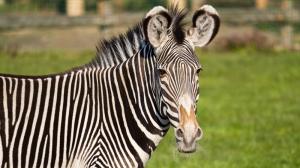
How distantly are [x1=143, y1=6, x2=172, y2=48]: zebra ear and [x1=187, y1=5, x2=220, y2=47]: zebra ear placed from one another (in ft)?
0.74

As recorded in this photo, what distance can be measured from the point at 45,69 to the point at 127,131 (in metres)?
13.6

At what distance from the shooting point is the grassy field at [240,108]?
10859 millimetres

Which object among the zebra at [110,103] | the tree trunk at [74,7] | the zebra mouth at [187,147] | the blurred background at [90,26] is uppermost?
the tree trunk at [74,7]

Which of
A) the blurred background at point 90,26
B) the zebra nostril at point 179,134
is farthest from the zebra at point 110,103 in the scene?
the blurred background at point 90,26

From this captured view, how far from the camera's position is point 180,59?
5.75 m

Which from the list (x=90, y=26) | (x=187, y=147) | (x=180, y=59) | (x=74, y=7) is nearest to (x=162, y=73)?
(x=180, y=59)

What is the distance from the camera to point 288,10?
26172 mm

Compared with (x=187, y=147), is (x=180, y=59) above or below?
above

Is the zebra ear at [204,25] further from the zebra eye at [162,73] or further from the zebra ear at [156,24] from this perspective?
the zebra eye at [162,73]

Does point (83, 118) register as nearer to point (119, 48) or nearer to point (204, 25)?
point (119, 48)

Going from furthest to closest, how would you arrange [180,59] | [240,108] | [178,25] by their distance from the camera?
[240,108] < [178,25] < [180,59]

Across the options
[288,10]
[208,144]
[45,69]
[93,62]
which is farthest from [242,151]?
[288,10]

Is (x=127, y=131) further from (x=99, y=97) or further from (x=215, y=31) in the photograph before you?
(x=215, y=31)

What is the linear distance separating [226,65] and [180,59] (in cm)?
1586
